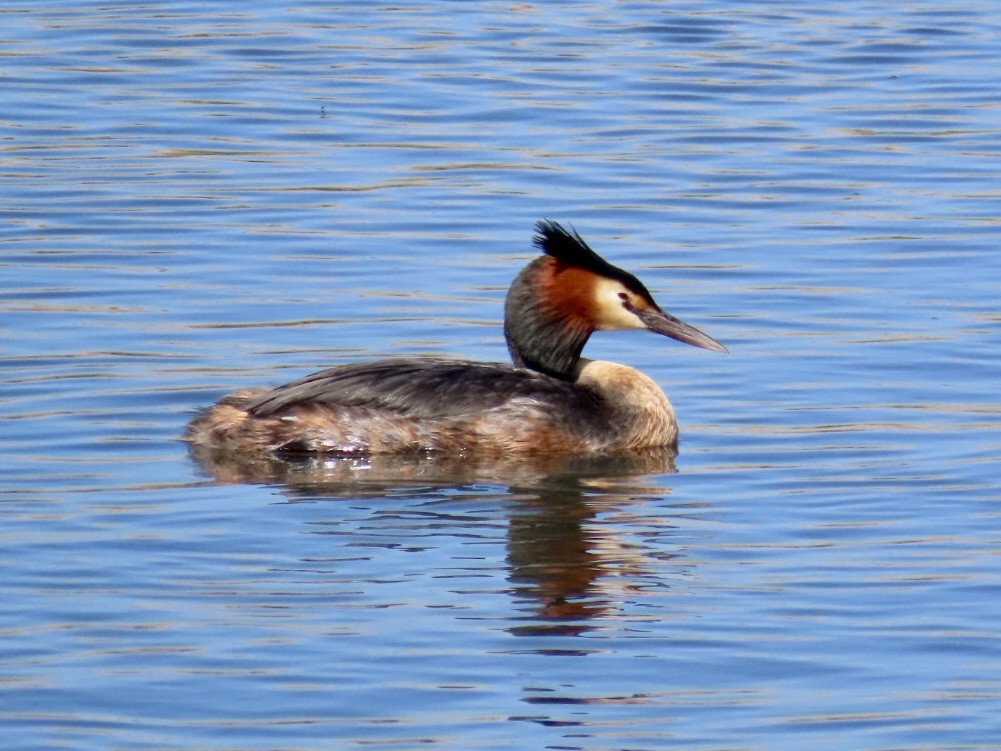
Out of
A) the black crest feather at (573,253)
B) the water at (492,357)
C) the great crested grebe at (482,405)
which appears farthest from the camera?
the black crest feather at (573,253)

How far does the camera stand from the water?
693 centimetres

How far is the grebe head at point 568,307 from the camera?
10445 millimetres

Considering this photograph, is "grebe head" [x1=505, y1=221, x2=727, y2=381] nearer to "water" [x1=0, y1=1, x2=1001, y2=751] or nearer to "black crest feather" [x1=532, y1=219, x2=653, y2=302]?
"black crest feather" [x1=532, y1=219, x2=653, y2=302]

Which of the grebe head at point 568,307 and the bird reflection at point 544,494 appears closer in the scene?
the bird reflection at point 544,494

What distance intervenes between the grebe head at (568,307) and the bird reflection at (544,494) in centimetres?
65

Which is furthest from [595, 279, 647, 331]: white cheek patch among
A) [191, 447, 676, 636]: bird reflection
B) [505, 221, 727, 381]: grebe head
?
[191, 447, 676, 636]: bird reflection

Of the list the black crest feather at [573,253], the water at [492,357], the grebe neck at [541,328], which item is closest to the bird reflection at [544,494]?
the water at [492,357]

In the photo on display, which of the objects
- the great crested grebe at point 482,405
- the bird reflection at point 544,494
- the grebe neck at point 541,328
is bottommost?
the bird reflection at point 544,494

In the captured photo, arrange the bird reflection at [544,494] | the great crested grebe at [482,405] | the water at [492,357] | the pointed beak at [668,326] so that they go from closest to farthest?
the water at [492,357] → the bird reflection at [544,494] → the great crested grebe at [482,405] → the pointed beak at [668,326]

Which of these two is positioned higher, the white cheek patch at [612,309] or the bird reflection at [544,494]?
the white cheek patch at [612,309]

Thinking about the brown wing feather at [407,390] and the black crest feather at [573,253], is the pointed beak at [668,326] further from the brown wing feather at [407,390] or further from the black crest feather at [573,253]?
the brown wing feather at [407,390]

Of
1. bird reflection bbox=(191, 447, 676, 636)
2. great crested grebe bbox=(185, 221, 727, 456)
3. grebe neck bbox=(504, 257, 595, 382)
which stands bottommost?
bird reflection bbox=(191, 447, 676, 636)

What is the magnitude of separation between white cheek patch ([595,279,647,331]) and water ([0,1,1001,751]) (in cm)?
50

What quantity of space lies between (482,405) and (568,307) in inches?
29.2
